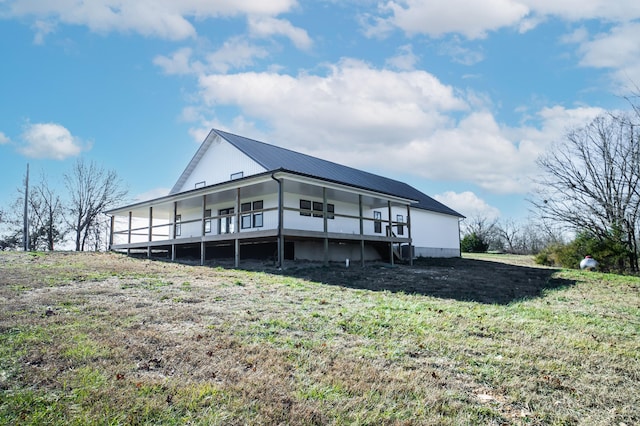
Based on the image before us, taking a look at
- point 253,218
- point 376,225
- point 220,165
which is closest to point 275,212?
point 253,218

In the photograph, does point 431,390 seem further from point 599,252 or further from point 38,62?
point 599,252

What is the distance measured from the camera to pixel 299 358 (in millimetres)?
5086

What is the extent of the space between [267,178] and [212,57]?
15.6 feet

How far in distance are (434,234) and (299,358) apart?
82.2 feet

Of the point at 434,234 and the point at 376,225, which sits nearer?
the point at 376,225

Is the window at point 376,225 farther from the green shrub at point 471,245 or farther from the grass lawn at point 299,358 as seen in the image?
the green shrub at point 471,245

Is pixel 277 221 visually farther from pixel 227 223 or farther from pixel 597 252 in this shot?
pixel 597 252

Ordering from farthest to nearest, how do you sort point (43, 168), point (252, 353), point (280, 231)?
point (43, 168)
point (280, 231)
point (252, 353)

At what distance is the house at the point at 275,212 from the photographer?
663 inches

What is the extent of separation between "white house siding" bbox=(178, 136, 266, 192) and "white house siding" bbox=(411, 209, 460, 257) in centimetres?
1146

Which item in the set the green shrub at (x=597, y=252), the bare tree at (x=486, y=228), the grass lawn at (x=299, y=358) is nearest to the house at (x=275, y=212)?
the grass lawn at (x=299, y=358)

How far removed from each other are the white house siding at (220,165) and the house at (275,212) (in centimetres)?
5

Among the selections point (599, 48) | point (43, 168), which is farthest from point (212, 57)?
point (43, 168)

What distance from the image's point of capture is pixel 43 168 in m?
40.7
